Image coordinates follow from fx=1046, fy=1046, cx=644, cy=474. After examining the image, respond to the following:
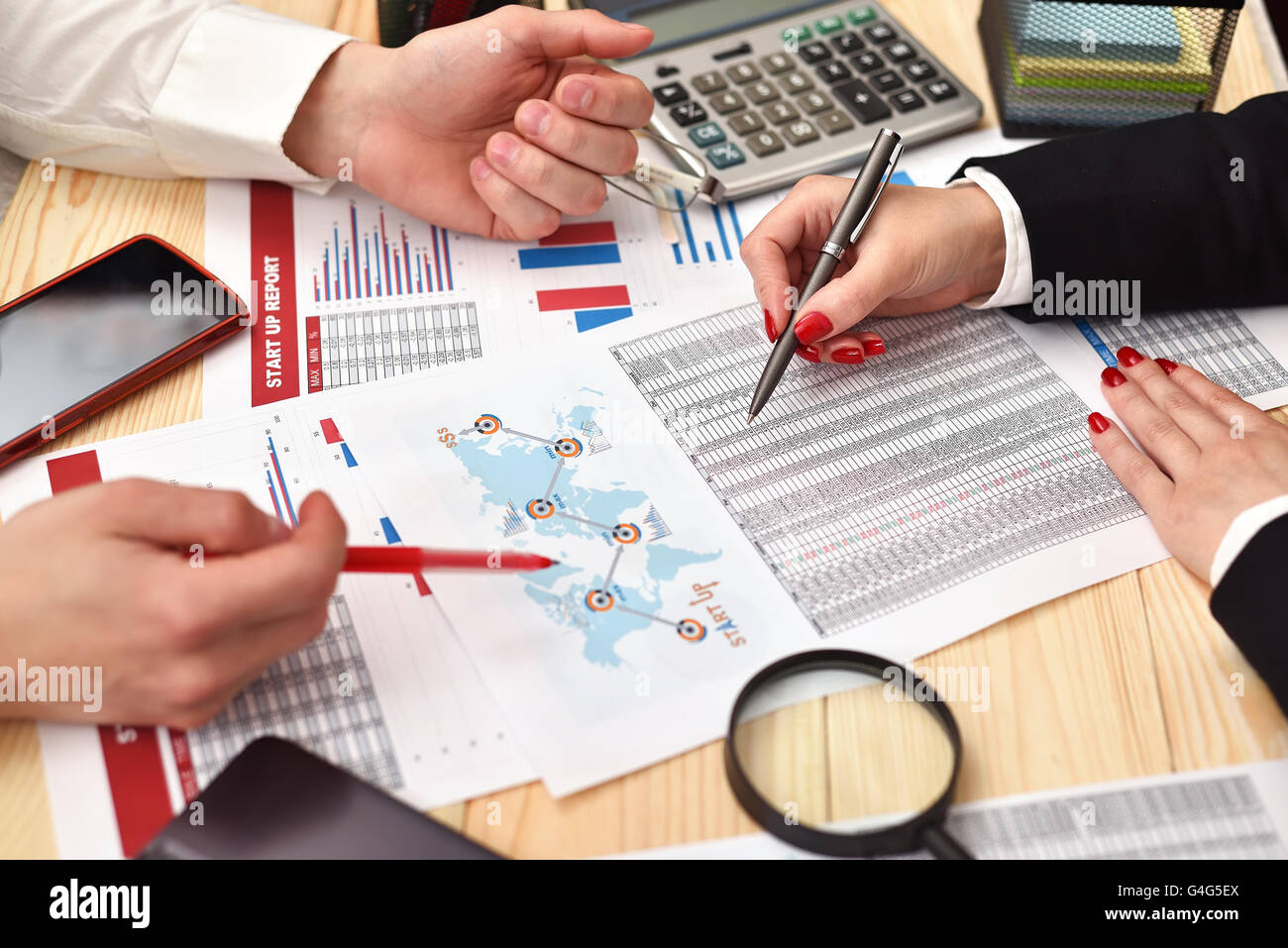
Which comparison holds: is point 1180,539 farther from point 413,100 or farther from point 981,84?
point 413,100

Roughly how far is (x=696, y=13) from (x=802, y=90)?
0.16 m

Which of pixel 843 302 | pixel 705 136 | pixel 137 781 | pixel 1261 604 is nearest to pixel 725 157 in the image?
pixel 705 136

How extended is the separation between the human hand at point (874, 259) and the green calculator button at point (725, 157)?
0.13m

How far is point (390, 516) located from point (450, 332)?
8.2 inches

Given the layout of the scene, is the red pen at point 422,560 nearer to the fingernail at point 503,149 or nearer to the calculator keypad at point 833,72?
the fingernail at point 503,149

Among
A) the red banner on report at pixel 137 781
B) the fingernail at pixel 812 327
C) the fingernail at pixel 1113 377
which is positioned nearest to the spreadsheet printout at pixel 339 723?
the red banner on report at pixel 137 781

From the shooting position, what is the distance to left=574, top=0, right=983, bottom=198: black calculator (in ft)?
3.34

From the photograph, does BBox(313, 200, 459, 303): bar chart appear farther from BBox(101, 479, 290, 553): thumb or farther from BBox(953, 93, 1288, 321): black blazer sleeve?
BBox(953, 93, 1288, 321): black blazer sleeve

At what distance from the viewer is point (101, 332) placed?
814mm

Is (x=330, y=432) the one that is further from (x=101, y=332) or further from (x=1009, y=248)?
(x=1009, y=248)

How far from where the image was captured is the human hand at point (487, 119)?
3.01ft

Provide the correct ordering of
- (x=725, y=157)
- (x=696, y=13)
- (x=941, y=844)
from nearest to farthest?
(x=941, y=844) → (x=725, y=157) → (x=696, y=13)

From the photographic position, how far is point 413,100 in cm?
96
